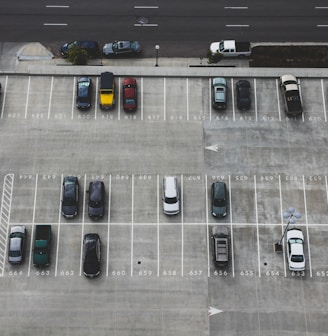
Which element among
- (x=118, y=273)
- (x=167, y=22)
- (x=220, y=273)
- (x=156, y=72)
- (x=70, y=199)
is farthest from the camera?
(x=167, y=22)

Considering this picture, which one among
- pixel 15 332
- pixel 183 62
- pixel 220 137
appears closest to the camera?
pixel 15 332

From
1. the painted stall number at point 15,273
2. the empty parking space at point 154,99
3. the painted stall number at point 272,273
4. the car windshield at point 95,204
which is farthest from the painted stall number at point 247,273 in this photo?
the painted stall number at point 15,273

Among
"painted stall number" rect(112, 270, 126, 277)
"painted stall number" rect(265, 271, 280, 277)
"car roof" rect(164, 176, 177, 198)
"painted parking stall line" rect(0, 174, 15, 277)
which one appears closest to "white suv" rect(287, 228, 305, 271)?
"painted stall number" rect(265, 271, 280, 277)

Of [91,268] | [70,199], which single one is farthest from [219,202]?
[70,199]

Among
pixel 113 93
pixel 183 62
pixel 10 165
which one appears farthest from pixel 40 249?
pixel 183 62

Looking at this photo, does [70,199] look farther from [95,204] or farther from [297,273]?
[297,273]

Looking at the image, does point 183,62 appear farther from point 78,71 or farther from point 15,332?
point 15,332
